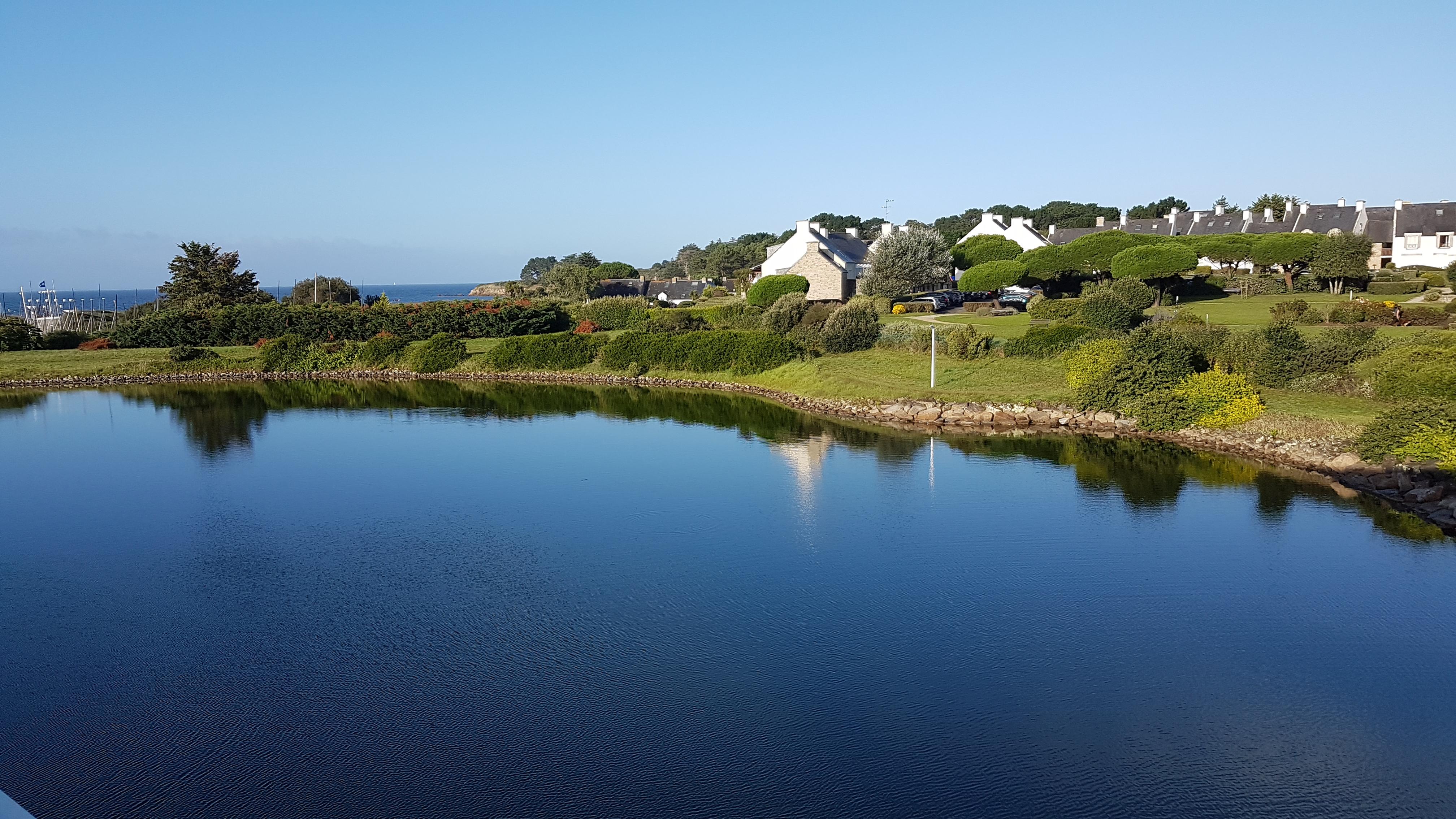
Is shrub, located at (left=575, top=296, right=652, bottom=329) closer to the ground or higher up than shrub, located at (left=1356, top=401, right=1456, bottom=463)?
higher up

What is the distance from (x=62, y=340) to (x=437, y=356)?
21061mm

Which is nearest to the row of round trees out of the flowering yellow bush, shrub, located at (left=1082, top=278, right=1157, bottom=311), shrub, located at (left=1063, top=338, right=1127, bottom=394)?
shrub, located at (left=1082, top=278, right=1157, bottom=311)

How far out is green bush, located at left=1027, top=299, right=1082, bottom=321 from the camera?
39031 millimetres

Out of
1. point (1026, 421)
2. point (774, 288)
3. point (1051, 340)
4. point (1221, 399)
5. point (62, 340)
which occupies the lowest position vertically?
point (1026, 421)

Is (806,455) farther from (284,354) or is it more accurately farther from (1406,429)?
(284,354)

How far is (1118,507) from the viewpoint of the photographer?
1914 cm

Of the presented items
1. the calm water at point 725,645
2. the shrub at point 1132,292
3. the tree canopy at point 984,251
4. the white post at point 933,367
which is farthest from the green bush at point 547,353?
the tree canopy at point 984,251

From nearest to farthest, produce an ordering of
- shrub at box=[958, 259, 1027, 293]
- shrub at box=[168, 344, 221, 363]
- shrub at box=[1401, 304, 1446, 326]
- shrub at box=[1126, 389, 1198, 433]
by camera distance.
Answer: shrub at box=[1126, 389, 1198, 433], shrub at box=[1401, 304, 1446, 326], shrub at box=[168, 344, 221, 363], shrub at box=[958, 259, 1027, 293]

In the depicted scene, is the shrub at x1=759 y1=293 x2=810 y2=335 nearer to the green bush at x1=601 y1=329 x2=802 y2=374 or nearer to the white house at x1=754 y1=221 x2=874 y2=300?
the green bush at x1=601 y1=329 x2=802 y2=374

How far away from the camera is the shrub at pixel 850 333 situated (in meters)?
39.0

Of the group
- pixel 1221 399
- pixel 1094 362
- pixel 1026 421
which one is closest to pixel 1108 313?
pixel 1094 362

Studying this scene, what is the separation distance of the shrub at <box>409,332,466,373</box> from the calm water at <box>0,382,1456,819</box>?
74.9 ft

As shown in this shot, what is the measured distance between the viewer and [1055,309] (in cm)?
3997

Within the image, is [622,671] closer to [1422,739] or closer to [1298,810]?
[1298,810]
